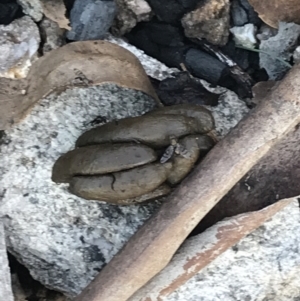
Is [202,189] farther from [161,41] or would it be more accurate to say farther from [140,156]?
[161,41]

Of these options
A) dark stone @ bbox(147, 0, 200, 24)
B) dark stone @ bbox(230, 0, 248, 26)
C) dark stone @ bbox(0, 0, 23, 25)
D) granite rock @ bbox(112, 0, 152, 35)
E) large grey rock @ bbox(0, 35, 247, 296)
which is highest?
dark stone @ bbox(230, 0, 248, 26)

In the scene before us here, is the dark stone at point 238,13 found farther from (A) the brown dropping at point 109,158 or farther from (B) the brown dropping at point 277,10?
(A) the brown dropping at point 109,158

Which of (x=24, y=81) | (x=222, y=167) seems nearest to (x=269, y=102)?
(x=222, y=167)

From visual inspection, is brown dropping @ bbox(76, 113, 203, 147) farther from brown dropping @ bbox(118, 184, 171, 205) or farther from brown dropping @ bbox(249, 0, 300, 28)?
brown dropping @ bbox(249, 0, 300, 28)

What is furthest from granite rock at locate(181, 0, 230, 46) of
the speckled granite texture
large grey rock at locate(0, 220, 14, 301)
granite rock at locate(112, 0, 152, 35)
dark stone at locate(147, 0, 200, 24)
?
large grey rock at locate(0, 220, 14, 301)

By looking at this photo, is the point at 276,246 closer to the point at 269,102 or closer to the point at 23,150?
the point at 269,102

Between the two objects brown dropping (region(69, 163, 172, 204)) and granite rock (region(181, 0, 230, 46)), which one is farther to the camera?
granite rock (region(181, 0, 230, 46))
